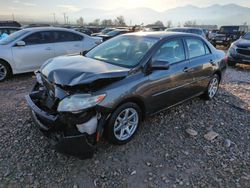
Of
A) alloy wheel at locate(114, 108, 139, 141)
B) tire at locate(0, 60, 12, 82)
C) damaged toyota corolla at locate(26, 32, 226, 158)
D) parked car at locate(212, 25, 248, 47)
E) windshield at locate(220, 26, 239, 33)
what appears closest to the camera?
damaged toyota corolla at locate(26, 32, 226, 158)

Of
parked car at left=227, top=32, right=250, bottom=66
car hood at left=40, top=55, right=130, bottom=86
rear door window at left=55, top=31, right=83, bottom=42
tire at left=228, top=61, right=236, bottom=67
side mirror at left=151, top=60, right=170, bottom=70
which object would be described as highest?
side mirror at left=151, top=60, right=170, bottom=70

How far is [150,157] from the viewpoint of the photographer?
3.15m

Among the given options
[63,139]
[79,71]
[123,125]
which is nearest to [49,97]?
[79,71]

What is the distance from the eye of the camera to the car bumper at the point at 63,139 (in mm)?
2600

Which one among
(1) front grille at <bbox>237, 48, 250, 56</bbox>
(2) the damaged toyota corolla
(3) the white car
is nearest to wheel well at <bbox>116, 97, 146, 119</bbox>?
(2) the damaged toyota corolla

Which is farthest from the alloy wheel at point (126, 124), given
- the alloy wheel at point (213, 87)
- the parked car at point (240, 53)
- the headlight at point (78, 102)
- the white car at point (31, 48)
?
the parked car at point (240, 53)

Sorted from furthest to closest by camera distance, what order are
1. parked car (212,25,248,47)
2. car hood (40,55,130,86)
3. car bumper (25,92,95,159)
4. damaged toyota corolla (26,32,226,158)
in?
parked car (212,25,248,47) < car hood (40,55,130,86) < damaged toyota corolla (26,32,226,158) < car bumper (25,92,95,159)

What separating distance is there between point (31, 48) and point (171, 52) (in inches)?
179

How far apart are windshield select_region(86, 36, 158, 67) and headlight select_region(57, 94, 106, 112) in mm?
940

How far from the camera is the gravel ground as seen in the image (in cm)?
273

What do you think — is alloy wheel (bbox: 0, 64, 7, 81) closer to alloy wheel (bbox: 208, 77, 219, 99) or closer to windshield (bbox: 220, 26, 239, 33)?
alloy wheel (bbox: 208, 77, 219, 99)

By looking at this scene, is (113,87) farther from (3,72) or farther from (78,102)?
(3,72)

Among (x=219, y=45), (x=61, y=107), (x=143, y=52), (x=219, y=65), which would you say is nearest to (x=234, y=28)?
(x=219, y=45)

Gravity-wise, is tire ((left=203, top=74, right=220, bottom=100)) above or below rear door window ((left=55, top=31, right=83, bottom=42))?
below
